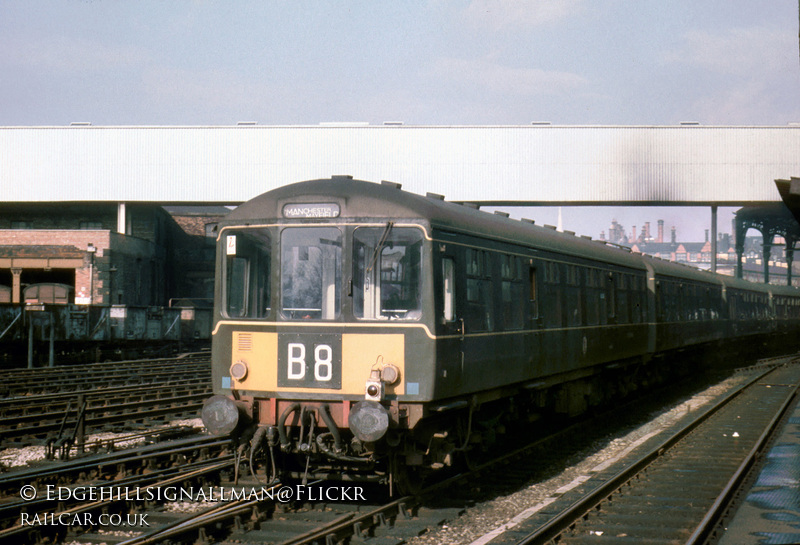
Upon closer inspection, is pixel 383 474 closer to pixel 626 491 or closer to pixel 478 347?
pixel 478 347

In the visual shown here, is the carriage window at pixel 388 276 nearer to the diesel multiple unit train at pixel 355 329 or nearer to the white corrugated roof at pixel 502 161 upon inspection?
the diesel multiple unit train at pixel 355 329

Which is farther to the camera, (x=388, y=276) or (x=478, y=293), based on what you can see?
(x=478, y=293)

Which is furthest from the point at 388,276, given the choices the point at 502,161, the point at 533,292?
the point at 502,161

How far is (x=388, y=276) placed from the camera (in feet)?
27.3

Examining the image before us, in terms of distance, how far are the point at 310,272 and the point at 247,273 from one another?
762 mm

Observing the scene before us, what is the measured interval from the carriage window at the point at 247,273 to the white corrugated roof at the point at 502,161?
26.7 meters

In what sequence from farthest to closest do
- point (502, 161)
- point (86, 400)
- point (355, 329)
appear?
point (502, 161) < point (86, 400) < point (355, 329)

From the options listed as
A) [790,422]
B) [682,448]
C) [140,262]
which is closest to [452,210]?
[682,448]

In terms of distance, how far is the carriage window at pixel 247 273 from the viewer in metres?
8.70

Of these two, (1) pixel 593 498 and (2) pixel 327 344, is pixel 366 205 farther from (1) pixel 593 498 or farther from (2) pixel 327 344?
(1) pixel 593 498

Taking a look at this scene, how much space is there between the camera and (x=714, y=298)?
2664 cm

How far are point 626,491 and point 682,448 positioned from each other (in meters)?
3.43

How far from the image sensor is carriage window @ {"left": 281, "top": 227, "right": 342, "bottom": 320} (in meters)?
8.41

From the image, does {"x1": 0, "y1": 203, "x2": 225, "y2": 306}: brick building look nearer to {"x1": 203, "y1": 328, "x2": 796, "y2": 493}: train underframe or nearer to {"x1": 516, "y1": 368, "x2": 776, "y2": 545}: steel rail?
{"x1": 516, "y1": 368, "x2": 776, "y2": 545}: steel rail
